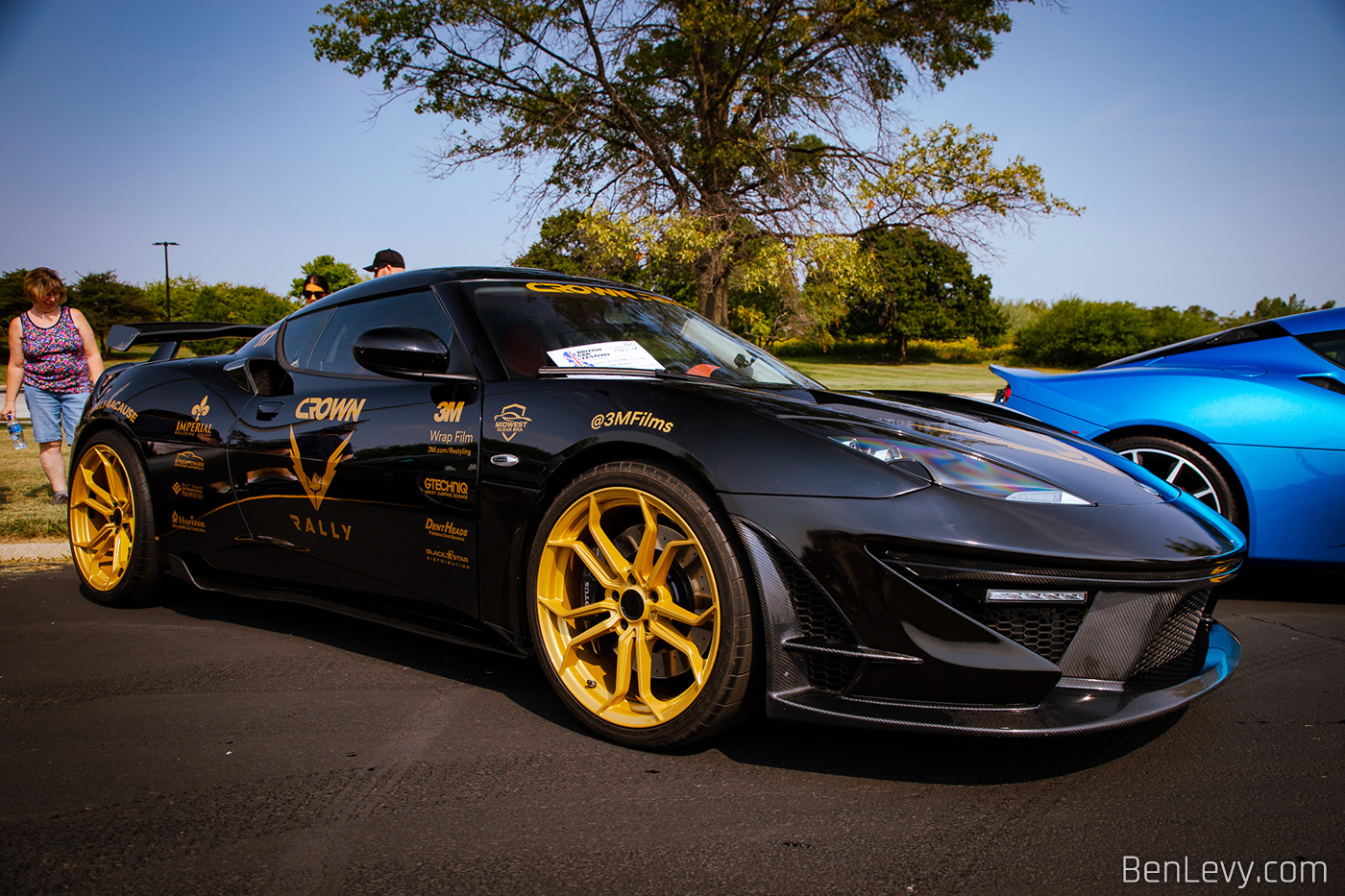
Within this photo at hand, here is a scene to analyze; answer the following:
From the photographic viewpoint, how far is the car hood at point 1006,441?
2.32 meters

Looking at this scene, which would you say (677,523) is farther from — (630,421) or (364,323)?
(364,323)

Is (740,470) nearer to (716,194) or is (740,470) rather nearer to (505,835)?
(505,835)

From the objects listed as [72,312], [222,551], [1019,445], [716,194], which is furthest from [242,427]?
[716,194]

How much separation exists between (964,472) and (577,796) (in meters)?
1.18

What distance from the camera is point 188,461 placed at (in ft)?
11.4

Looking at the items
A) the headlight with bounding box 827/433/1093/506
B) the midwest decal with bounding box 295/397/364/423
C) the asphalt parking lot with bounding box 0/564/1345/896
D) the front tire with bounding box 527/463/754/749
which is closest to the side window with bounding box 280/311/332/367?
the midwest decal with bounding box 295/397/364/423

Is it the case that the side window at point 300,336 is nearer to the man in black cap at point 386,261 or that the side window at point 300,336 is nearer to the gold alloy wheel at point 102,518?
the gold alloy wheel at point 102,518

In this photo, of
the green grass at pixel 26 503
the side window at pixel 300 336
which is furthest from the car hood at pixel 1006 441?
the green grass at pixel 26 503

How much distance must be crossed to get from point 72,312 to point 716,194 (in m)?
12.0

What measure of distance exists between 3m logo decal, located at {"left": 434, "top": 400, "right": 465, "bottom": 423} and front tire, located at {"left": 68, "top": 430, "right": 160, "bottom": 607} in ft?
5.61

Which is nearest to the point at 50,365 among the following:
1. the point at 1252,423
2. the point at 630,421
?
the point at 630,421

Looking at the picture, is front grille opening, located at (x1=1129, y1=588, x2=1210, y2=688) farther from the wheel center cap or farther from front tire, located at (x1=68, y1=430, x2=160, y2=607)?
front tire, located at (x1=68, y1=430, x2=160, y2=607)

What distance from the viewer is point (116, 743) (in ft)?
7.84

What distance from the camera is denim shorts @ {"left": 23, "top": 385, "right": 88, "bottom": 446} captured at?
19.9 feet
